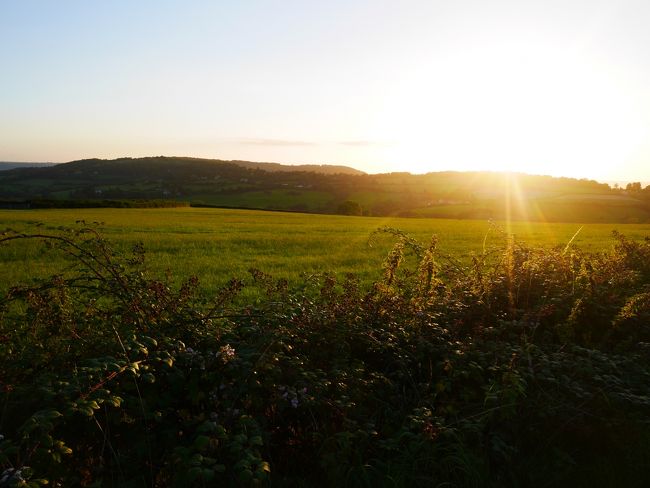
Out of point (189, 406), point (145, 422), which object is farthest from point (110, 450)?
point (189, 406)

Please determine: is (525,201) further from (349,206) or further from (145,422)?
(145,422)

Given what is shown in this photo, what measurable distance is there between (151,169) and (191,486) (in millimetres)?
167291

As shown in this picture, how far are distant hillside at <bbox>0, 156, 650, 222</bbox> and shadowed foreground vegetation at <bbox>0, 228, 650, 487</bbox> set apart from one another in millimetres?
59370

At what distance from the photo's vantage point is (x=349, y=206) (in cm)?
8550

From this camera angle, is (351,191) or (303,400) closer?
(303,400)

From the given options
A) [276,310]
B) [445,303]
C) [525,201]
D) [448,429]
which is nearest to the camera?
[448,429]

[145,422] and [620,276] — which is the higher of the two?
[620,276]

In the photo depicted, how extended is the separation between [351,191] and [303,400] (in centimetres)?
10395

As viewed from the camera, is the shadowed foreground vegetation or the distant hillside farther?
the distant hillside

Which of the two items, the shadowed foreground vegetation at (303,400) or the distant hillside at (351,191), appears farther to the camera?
the distant hillside at (351,191)

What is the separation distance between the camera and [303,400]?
4.12 m

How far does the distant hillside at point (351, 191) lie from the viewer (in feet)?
246

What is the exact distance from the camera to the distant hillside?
75.0 m

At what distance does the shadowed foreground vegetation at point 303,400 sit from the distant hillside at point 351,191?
195ft
